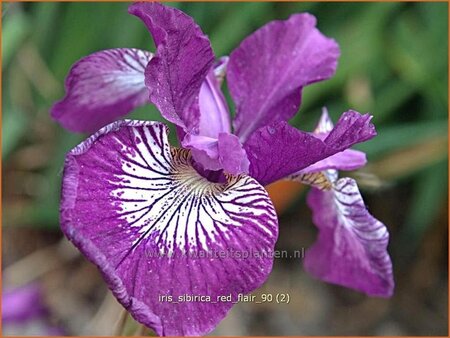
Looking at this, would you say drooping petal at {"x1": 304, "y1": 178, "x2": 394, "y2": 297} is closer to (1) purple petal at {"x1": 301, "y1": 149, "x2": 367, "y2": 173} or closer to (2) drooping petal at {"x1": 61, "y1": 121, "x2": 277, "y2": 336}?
(1) purple petal at {"x1": 301, "y1": 149, "x2": 367, "y2": 173}

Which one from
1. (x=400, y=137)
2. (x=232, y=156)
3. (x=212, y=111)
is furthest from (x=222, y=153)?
(x=400, y=137)

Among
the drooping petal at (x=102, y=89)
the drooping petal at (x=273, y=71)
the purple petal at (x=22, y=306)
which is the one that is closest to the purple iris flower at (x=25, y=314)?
the purple petal at (x=22, y=306)

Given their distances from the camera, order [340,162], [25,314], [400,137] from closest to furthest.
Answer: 1. [340,162]
2. [25,314]
3. [400,137]

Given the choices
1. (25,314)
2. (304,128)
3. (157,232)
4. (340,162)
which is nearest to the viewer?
(157,232)

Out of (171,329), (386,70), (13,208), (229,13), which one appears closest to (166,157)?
(171,329)

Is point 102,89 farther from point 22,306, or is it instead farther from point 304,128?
point 304,128

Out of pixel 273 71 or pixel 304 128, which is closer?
pixel 273 71

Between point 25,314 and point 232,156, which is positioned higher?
point 232,156

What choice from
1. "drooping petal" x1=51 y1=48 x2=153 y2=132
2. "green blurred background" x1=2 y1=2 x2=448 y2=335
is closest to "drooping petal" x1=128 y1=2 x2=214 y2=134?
"drooping petal" x1=51 y1=48 x2=153 y2=132
